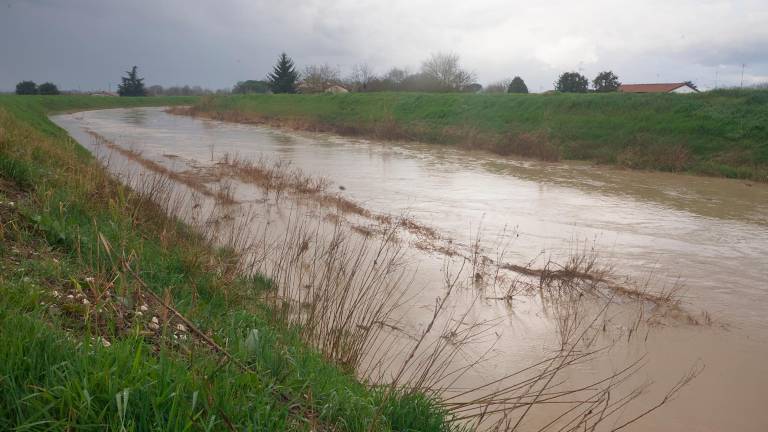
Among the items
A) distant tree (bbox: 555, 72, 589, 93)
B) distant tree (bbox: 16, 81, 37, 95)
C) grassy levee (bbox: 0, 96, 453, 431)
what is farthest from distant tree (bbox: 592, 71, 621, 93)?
distant tree (bbox: 16, 81, 37, 95)

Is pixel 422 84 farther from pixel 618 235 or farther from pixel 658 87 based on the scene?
pixel 618 235

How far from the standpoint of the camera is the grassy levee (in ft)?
7.32

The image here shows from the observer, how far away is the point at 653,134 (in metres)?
24.3

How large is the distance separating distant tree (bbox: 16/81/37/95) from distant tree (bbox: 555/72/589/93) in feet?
202

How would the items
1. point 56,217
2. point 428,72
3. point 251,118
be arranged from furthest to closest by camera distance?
point 428,72, point 251,118, point 56,217

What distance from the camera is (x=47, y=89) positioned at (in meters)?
66.4

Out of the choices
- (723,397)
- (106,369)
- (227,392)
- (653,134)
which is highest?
(653,134)

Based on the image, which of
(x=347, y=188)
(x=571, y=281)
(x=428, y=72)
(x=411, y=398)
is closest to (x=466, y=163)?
(x=347, y=188)

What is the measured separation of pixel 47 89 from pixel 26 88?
2216 mm

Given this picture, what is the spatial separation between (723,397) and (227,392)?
16.0 ft

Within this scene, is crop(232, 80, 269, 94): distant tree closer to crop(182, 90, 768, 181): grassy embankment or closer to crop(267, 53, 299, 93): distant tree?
crop(267, 53, 299, 93): distant tree

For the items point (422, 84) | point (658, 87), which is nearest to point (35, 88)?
point (422, 84)

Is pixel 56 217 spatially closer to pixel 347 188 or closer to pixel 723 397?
pixel 723 397

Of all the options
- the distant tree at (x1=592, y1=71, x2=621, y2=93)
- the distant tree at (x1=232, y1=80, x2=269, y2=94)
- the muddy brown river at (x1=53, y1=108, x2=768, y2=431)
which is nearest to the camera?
the muddy brown river at (x1=53, y1=108, x2=768, y2=431)
